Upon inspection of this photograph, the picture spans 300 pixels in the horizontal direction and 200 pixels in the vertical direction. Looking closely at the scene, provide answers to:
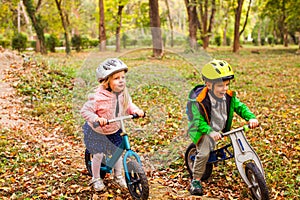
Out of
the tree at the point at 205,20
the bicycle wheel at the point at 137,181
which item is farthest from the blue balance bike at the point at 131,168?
the tree at the point at 205,20

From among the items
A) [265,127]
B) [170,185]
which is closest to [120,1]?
[265,127]

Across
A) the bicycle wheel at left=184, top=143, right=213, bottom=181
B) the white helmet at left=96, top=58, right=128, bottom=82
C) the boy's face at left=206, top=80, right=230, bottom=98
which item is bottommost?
the bicycle wheel at left=184, top=143, right=213, bottom=181

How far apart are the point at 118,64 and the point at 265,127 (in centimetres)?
420

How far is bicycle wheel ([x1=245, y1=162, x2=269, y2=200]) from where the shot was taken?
372 centimetres

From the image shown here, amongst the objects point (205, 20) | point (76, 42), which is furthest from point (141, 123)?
point (76, 42)

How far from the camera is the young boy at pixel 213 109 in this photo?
12.5ft

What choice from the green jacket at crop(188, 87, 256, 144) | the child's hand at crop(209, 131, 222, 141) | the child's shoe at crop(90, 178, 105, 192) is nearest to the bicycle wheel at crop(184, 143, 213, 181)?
the green jacket at crop(188, 87, 256, 144)

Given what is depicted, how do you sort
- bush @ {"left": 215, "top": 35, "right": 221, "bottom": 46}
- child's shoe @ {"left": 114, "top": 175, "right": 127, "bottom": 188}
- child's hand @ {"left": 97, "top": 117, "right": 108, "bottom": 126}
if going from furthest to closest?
bush @ {"left": 215, "top": 35, "right": 221, "bottom": 46}, child's shoe @ {"left": 114, "top": 175, "right": 127, "bottom": 188}, child's hand @ {"left": 97, "top": 117, "right": 108, "bottom": 126}

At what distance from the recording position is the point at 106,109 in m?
3.91

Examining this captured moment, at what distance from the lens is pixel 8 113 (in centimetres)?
780

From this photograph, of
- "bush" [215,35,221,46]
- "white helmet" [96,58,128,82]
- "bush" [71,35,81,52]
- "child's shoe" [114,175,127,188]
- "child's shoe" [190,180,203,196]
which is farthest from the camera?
"bush" [215,35,221,46]

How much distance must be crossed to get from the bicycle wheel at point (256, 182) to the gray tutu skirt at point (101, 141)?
1.56m

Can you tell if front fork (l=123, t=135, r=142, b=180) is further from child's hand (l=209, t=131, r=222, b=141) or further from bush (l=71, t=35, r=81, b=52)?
bush (l=71, t=35, r=81, b=52)

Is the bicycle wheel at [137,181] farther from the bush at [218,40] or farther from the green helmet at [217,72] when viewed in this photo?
the bush at [218,40]
